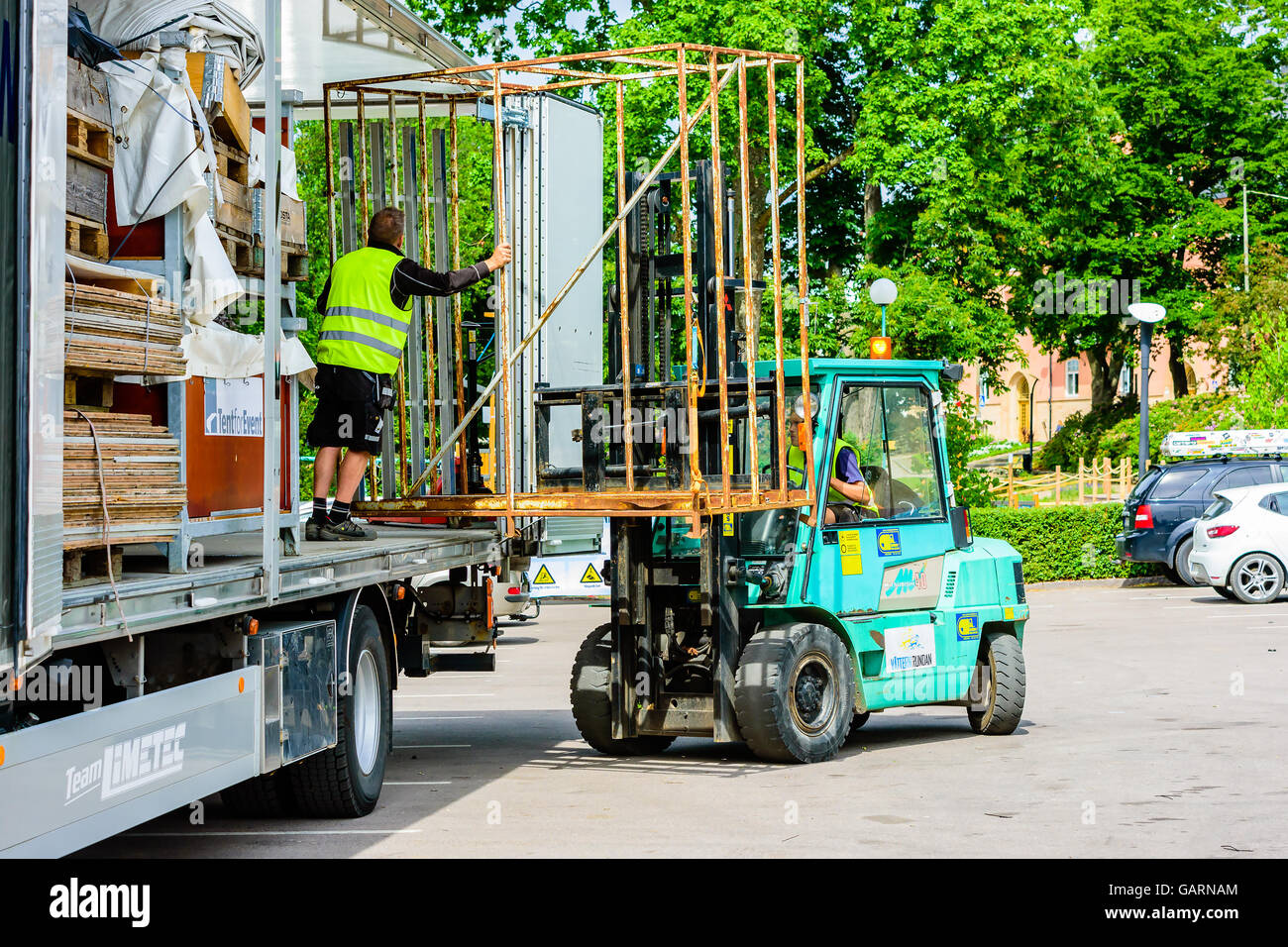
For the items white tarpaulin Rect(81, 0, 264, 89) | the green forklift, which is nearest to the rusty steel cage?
the green forklift

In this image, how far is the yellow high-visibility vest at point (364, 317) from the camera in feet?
30.2

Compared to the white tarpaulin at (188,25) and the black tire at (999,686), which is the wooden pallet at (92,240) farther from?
the black tire at (999,686)

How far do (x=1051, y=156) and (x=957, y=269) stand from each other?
4232mm

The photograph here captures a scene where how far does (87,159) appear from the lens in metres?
6.63

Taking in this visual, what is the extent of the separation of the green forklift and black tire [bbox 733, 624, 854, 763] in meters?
0.01

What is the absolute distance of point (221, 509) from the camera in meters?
8.12

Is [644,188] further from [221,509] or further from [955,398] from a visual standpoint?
[955,398]

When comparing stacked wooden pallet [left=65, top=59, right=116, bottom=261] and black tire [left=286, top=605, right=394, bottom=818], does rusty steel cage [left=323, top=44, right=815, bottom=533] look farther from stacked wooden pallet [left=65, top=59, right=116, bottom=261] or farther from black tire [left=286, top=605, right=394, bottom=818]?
stacked wooden pallet [left=65, top=59, right=116, bottom=261]

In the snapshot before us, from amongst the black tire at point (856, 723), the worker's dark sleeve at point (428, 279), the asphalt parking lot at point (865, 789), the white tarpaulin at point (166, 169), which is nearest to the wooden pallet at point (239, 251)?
the white tarpaulin at point (166, 169)

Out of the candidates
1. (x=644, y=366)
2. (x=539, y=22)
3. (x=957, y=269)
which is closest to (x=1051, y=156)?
(x=957, y=269)

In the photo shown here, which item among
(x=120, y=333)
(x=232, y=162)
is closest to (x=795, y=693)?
(x=232, y=162)

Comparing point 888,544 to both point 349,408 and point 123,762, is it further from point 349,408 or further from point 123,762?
point 123,762

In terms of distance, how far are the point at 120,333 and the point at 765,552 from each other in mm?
5297

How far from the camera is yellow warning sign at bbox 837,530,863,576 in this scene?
1049 centimetres
